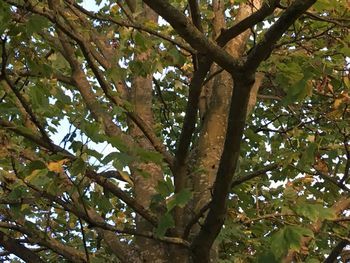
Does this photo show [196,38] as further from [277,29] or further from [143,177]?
[143,177]

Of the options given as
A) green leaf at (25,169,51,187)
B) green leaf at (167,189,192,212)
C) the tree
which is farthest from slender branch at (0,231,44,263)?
green leaf at (167,189,192,212)

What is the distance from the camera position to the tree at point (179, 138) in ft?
8.71

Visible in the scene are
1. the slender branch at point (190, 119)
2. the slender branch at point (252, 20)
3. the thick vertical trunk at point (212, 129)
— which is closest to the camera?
the slender branch at point (252, 20)

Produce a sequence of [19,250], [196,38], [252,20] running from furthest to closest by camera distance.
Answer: [19,250] < [252,20] < [196,38]

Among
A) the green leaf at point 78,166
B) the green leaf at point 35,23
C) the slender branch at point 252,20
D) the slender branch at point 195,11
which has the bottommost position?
the green leaf at point 78,166

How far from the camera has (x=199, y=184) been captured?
4367 millimetres

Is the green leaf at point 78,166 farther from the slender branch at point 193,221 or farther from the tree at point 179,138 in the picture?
the slender branch at point 193,221

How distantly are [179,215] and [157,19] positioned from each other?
3072 mm

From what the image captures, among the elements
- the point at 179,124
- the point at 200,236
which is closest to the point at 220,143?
the point at 200,236

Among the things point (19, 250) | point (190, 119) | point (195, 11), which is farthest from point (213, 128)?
point (19, 250)

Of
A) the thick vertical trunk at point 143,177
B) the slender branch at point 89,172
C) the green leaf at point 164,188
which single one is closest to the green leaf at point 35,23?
the slender branch at point 89,172

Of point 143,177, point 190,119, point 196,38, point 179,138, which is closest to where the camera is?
point 196,38

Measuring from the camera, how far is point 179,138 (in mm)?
4496

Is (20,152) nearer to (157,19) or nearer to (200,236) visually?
(200,236)
